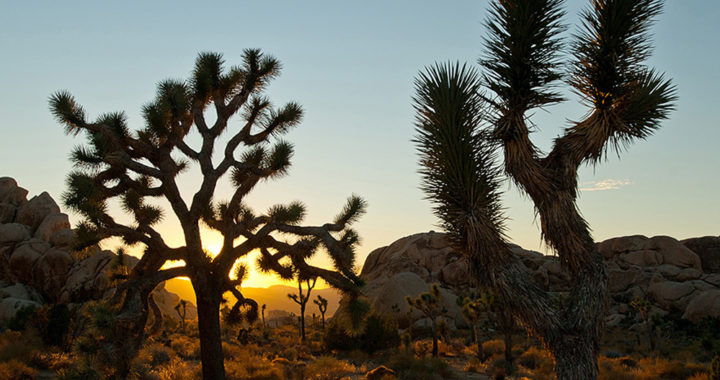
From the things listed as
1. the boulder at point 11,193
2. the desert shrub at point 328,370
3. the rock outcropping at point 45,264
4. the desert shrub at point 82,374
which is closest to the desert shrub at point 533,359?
the desert shrub at point 328,370

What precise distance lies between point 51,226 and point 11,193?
613 centimetres

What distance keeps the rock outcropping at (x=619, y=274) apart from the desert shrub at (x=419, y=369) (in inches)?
616

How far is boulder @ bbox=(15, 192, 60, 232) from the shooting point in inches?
1452

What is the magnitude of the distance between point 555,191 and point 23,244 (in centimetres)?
3803

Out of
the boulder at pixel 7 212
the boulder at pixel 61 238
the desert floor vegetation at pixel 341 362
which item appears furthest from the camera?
the boulder at pixel 7 212

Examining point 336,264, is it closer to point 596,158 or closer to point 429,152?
point 429,152

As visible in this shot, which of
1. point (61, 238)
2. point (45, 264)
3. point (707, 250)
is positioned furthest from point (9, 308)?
Answer: point (707, 250)

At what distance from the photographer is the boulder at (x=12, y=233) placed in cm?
3419

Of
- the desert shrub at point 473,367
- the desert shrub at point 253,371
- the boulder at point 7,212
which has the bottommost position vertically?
the desert shrub at point 473,367

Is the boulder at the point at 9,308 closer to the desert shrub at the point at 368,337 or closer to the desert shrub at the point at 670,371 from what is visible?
the desert shrub at the point at 368,337

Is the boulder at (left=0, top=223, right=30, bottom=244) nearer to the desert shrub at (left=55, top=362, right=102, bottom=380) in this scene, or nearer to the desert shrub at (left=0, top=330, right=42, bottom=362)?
the desert shrub at (left=0, top=330, right=42, bottom=362)

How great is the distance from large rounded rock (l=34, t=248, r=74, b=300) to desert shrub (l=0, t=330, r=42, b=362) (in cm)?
1836

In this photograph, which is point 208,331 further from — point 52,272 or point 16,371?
point 52,272

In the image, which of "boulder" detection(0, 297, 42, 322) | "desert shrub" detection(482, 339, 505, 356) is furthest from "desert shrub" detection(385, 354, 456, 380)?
"boulder" detection(0, 297, 42, 322)
